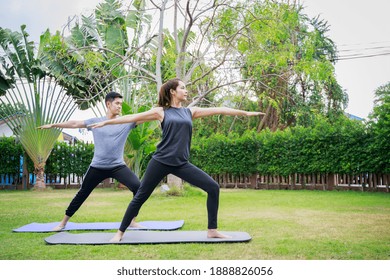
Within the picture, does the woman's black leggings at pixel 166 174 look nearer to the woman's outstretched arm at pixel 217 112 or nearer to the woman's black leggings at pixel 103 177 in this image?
the woman's outstretched arm at pixel 217 112

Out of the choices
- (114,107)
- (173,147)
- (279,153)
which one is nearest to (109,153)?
(114,107)

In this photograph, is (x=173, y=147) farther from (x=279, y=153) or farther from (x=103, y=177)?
(x=279, y=153)

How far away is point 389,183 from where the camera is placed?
9.23 metres

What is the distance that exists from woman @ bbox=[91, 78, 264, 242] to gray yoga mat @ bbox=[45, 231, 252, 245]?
12cm

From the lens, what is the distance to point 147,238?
3.79 m

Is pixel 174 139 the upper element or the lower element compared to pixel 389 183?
upper

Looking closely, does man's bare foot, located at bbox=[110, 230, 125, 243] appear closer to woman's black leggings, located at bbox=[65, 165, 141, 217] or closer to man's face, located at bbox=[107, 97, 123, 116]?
woman's black leggings, located at bbox=[65, 165, 141, 217]

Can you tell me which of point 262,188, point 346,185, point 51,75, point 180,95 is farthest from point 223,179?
point 180,95

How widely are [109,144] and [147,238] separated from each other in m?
1.00

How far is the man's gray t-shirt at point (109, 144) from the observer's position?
4.20 meters

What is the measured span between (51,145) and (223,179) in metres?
4.89

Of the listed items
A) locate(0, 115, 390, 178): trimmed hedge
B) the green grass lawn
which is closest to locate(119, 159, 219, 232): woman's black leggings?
the green grass lawn

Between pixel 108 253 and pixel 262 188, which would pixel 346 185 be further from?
pixel 108 253

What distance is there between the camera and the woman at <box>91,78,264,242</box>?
350 centimetres
